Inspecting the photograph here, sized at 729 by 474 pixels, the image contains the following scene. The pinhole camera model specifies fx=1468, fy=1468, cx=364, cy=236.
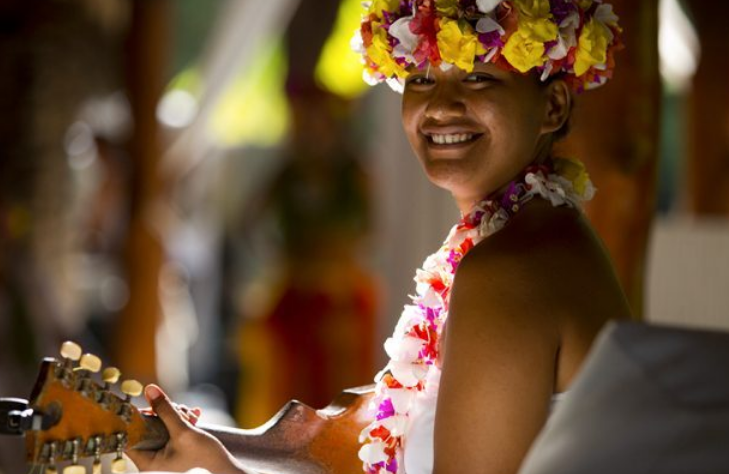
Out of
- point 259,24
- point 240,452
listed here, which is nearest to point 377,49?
point 240,452

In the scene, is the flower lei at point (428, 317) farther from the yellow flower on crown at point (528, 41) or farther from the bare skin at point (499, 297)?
the yellow flower on crown at point (528, 41)

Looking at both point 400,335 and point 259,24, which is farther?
point 259,24

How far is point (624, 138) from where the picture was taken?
3.82 m

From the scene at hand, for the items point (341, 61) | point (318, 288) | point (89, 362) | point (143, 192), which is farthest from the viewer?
point (341, 61)

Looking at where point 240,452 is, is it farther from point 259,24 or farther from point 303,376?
point 259,24

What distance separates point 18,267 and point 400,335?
5.08 m

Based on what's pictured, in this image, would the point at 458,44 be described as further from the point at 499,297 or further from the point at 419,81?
the point at 499,297

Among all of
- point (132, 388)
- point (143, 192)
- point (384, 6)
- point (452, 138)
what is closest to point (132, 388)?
point (132, 388)

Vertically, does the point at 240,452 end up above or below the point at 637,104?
below

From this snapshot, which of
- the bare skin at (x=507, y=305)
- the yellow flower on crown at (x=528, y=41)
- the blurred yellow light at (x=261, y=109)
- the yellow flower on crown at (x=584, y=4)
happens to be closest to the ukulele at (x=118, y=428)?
the bare skin at (x=507, y=305)

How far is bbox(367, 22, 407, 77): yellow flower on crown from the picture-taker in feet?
8.52

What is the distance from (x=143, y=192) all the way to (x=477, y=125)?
577cm

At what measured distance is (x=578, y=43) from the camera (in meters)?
2.55

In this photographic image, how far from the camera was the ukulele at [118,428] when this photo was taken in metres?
2.22
